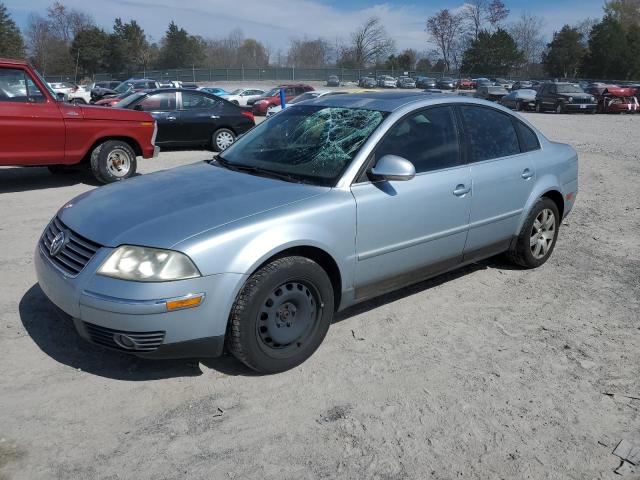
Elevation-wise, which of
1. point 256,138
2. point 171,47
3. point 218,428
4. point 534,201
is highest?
point 171,47


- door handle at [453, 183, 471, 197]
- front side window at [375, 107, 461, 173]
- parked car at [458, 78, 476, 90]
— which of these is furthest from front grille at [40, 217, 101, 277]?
parked car at [458, 78, 476, 90]

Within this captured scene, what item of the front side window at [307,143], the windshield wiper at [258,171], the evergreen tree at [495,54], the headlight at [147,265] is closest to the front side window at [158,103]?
the front side window at [307,143]

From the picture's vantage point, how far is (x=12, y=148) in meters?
7.75

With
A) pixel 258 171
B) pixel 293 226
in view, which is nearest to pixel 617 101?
pixel 258 171

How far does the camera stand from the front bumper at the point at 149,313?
9.59 feet

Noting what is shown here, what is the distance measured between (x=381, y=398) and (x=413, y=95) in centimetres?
245

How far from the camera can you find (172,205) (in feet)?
11.2

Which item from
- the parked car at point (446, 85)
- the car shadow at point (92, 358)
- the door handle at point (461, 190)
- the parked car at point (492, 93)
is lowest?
the car shadow at point (92, 358)

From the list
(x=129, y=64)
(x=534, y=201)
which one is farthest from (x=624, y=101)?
(x=129, y=64)

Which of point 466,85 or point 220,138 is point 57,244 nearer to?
point 220,138

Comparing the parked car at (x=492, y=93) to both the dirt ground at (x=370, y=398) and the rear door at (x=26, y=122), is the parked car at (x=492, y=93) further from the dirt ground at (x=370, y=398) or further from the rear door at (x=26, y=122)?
the dirt ground at (x=370, y=398)

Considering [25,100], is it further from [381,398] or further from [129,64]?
[129,64]

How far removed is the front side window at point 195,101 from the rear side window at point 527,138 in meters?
9.11

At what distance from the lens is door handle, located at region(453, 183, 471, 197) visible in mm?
4230
